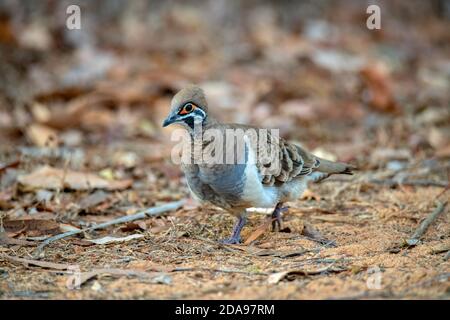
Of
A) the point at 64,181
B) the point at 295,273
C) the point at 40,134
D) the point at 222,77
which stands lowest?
the point at 295,273

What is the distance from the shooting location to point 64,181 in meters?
6.22

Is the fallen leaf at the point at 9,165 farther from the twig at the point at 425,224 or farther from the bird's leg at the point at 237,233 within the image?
the twig at the point at 425,224

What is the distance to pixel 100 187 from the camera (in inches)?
249

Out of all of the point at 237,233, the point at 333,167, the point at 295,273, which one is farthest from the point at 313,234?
the point at 295,273

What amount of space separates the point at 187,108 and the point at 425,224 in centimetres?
205

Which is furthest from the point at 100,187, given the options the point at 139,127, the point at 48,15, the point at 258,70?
the point at 48,15

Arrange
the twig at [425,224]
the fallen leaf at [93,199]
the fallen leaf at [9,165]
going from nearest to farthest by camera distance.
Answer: the twig at [425,224]
the fallen leaf at [93,199]
the fallen leaf at [9,165]

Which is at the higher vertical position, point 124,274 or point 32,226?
point 32,226

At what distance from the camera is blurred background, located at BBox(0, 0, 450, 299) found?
15.4 feet

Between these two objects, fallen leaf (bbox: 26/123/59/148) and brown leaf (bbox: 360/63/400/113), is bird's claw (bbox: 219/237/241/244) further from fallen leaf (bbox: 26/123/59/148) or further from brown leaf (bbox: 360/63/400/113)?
brown leaf (bbox: 360/63/400/113)

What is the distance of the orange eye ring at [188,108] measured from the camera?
4875mm

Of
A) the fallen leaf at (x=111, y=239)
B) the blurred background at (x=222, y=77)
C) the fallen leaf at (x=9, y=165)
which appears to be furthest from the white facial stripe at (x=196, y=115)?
the fallen leaf at (x=9, y=165)

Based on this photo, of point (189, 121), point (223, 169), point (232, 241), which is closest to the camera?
point (223, 169)

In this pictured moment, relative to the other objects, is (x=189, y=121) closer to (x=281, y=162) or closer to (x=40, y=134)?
(x=281, y=162)
